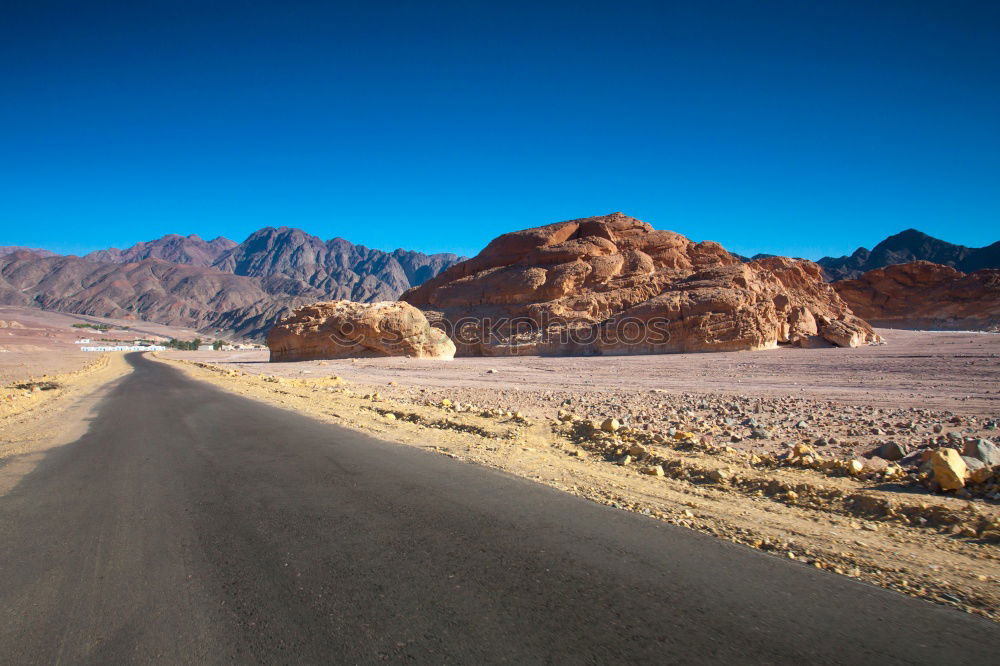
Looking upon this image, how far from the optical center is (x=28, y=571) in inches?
136

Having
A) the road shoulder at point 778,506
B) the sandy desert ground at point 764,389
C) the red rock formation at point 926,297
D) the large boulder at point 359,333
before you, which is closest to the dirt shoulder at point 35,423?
the road shoulder at point 778,506

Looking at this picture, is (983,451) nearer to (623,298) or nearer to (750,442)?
(750,442)

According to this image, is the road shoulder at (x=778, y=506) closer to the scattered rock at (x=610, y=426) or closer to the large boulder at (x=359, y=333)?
the scattered rock at (x=610, y=426)

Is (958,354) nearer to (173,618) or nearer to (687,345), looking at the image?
(687,345)

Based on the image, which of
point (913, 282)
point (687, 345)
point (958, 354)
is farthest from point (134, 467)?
point (913, 282)

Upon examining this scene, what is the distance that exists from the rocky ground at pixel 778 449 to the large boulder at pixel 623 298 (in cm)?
1416

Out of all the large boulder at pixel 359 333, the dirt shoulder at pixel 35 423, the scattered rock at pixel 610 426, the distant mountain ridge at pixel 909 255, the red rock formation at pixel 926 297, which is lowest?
the dirt shoulder at pixel 35 423

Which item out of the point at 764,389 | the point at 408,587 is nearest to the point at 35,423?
the point at 408,587

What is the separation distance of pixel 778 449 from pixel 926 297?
75.2 m

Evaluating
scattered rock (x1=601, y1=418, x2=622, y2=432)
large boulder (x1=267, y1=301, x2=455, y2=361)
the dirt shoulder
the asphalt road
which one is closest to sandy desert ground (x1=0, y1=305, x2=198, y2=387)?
large boulder (x1=267, y1=301, x2=455, y2=361)

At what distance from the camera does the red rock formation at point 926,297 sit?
56.5 metres

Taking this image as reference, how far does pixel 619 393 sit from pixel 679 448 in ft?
22.1

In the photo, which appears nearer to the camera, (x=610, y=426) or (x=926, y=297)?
(x=610, y=426)

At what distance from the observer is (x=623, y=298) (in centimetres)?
3741
